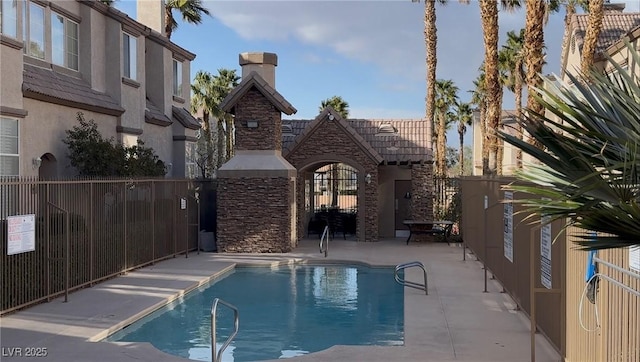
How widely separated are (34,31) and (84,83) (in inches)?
107

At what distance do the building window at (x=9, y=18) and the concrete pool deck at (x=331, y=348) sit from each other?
6449mm

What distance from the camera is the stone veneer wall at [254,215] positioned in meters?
22.1

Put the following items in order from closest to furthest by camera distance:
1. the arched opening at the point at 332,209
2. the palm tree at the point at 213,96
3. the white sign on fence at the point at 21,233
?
the white sign on fence at the point at 21,233 → the arched opening at the point at 332,209 → the palm tree at the point at 213,96

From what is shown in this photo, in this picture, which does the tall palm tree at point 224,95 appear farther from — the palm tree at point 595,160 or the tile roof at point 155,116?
the palm tree at point 595,160

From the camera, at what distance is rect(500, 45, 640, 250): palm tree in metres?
3.34

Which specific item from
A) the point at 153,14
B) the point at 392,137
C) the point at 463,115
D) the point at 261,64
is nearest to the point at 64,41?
the point at 261,64

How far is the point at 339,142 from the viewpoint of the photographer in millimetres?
25391

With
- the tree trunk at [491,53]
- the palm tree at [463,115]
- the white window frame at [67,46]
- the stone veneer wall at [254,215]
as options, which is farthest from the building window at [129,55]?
the palm tree at [463,115]

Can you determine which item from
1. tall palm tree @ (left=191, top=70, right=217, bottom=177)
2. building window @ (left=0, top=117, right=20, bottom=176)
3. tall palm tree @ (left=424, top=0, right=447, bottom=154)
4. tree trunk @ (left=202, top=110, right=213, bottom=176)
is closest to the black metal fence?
building window @ (left=0, top=117, right=20, bottom=176)

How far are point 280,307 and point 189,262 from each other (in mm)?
6212

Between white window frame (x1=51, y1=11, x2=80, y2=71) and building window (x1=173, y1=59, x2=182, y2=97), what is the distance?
778cm

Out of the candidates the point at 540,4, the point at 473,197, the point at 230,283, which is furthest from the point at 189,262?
the point at 540,4

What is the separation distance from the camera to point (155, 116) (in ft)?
82.3

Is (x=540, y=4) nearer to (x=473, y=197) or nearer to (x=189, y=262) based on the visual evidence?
(x=473, y=197)
